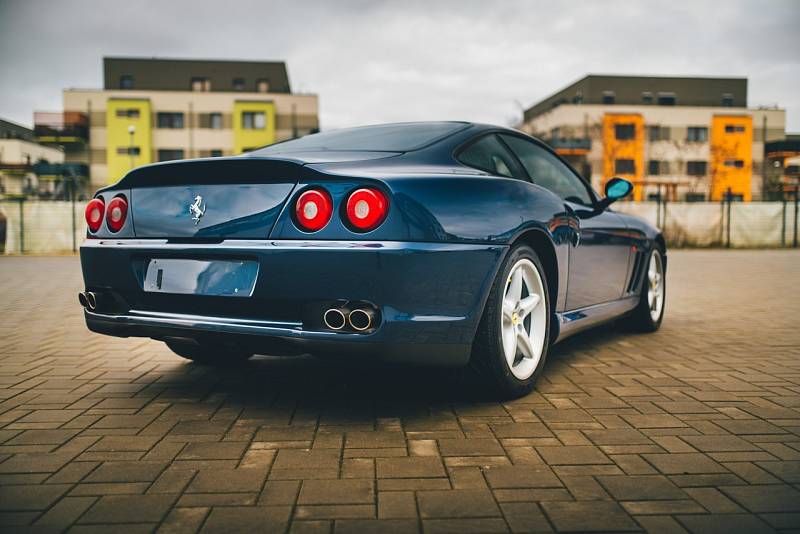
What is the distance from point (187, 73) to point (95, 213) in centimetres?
5411

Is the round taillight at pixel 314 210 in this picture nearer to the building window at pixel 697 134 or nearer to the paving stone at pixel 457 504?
the paving stone at pixel 457 504

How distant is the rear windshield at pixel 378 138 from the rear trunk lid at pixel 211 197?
60 cm

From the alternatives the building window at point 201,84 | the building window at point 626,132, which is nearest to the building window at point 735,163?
the building window at point 626,132

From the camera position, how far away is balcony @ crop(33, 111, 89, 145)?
164 ft

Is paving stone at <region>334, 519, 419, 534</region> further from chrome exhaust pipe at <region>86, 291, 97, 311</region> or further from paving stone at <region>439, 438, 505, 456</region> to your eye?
chrome exhaust pipe at <region>86, 291, 97, 311</region>

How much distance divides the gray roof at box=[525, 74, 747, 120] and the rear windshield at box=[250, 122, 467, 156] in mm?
58501

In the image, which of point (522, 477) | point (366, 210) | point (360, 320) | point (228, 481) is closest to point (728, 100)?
point (366, 210)

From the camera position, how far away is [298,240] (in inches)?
109

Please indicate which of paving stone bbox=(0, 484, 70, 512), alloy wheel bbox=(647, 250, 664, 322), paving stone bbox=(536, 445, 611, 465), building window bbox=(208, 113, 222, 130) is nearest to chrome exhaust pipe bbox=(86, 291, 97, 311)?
paving stone bbox=(0, 484, 70, 512)

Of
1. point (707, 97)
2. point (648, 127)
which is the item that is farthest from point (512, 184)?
point (707, 97)

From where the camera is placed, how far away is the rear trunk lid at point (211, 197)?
9.37ft

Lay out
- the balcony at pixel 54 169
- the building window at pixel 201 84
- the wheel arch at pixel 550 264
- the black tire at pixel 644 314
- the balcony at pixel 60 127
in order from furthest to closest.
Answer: the building window at pixel 201 84
the balcony at pixel 54 169
the balcony at pixel 60 127
the black tire at pixel 644 314
the wheel arch at pixel 550 264

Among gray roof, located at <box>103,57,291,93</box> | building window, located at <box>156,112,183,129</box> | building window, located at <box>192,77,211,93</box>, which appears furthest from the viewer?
building window, located at <box>192,77,211,93</box>

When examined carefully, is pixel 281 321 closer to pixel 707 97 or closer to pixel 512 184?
pixel 512 184
